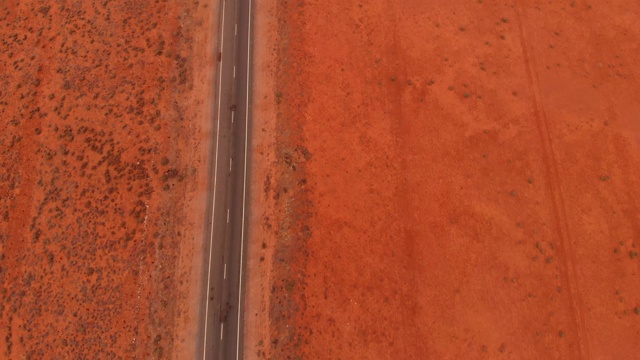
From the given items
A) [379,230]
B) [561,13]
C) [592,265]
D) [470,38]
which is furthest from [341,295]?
[561,13]

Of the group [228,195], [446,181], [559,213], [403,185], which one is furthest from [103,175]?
[559,213]

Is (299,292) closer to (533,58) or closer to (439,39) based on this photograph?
(439,39)

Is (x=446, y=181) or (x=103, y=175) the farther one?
(x=103, y=175)

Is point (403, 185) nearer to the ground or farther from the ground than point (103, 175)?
nearer to the ground

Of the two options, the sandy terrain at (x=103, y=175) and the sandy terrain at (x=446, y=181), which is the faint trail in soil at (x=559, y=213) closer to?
the sandy terrain at (x=446, y=181)

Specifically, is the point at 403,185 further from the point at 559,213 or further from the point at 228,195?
the point at 228,195

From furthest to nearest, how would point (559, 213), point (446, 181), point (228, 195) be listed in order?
point (228, 195) → point (446, 181) → point (559, 213)

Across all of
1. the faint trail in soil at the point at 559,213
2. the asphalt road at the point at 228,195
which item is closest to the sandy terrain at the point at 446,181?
the faint trail in soil at the point at 559,213
